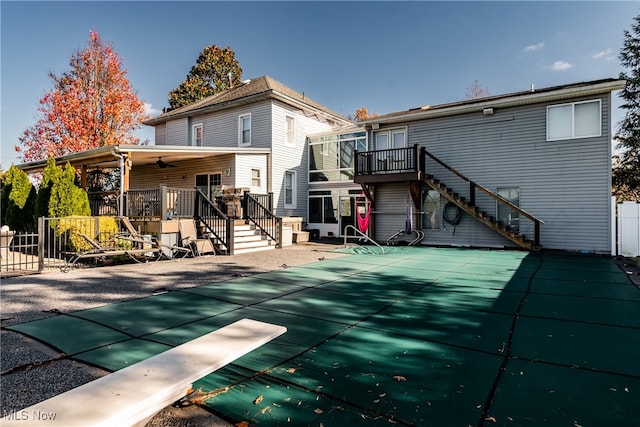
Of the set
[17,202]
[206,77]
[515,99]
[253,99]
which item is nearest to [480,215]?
[515,99]

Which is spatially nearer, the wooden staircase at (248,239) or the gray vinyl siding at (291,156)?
the wooden staircase at (248,239)

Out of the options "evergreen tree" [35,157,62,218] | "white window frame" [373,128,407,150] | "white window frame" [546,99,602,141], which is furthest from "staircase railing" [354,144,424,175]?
"evergreen tree" [35,157,62,218]

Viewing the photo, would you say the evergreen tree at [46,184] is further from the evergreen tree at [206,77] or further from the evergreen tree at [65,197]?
the evergreen tree at [206,77]

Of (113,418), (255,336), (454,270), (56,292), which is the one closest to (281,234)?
(454,270)

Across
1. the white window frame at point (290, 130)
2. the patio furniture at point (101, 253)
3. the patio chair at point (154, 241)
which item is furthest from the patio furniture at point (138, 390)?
the white window frame at point (290, 130)

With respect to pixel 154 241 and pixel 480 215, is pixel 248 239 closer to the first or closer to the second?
pixel 154 241

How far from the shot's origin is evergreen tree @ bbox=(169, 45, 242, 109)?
3266 centimetres

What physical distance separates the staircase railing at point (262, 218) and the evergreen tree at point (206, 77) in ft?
78.1

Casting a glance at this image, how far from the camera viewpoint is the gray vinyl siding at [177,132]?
63.6 feet

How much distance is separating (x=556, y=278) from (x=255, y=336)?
6.83 m

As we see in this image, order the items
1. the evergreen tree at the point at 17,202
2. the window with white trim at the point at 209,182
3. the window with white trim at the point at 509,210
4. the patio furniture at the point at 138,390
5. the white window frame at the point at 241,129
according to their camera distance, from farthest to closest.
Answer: the white window frame at the point at 241,129 → the window with white trim at the point at 209,182 → the evergreen tree at the point at 17,202 → the window with white trim at the point at 509,210 → the patio furniture at the point at 138,390

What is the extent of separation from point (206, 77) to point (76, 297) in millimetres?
32523

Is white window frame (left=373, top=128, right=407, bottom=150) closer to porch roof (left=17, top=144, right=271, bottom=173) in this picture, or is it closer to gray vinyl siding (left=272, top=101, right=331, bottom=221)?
gray vinyl siding (left=272, top=101, right=331, bottom=221)

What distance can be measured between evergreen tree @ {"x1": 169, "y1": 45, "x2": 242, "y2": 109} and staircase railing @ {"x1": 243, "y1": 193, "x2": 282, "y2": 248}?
78.1 ft
